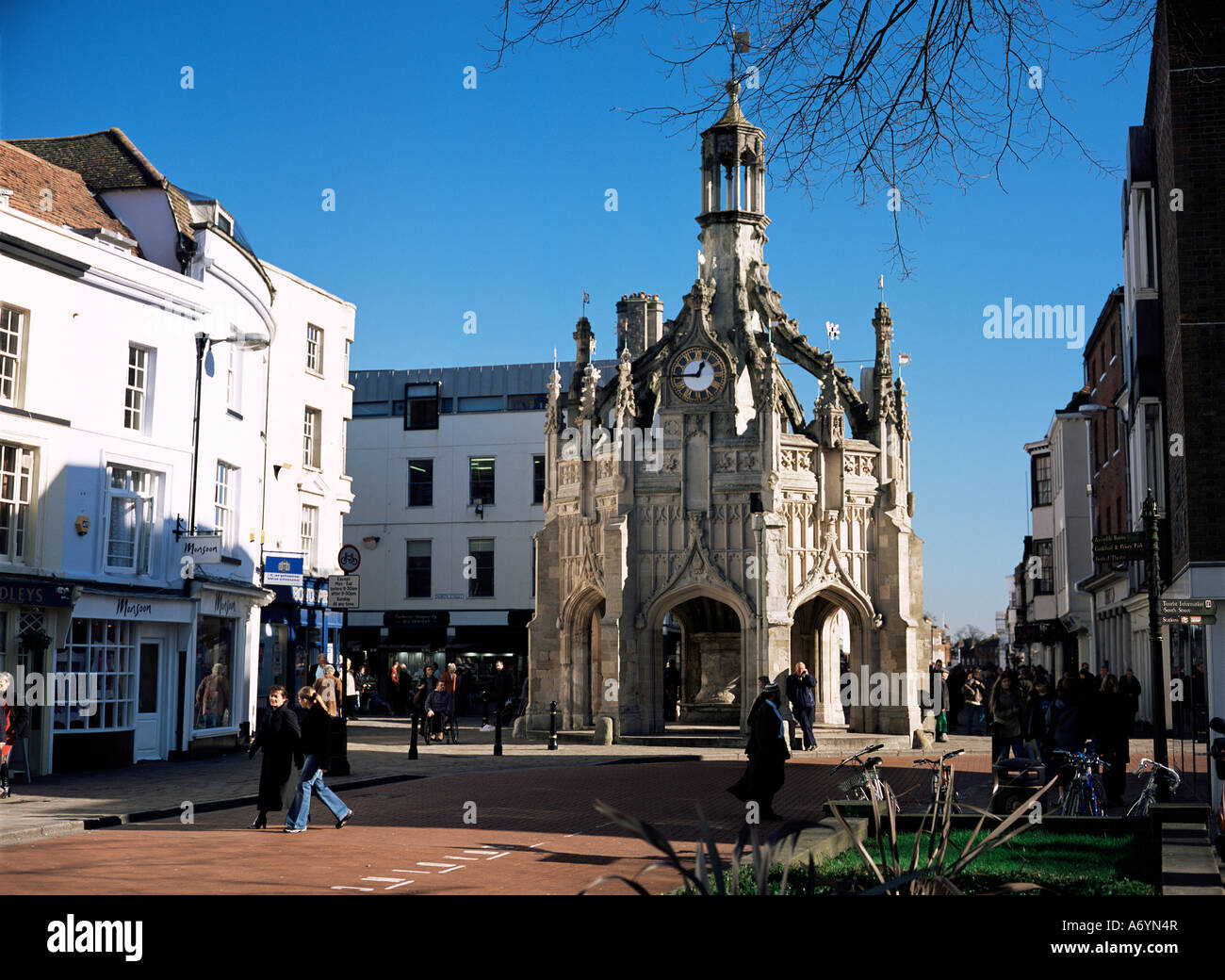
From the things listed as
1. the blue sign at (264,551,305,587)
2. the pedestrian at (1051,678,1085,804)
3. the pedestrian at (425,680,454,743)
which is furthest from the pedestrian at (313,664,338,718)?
the pedestrian at (1051,678,1085,804)

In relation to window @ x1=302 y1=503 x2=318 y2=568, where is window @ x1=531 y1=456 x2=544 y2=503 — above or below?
above

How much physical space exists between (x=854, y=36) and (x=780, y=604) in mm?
23760

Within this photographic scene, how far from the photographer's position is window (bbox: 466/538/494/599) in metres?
49.2

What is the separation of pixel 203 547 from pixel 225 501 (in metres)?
3.46

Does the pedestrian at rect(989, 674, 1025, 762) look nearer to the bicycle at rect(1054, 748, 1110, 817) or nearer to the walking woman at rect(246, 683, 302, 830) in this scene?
the bicycle at rect(1054, 748, 1110, 817)

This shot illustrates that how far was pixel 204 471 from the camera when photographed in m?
25.7

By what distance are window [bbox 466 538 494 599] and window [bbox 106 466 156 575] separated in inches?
998

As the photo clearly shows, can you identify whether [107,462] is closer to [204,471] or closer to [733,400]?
[204,471]

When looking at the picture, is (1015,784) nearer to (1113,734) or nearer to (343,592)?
(1113,734)

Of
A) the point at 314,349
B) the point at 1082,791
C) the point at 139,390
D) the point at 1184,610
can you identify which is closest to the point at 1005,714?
the point at 1184,610

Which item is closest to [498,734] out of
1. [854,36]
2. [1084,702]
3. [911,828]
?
[1084,702]

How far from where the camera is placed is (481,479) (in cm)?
4994

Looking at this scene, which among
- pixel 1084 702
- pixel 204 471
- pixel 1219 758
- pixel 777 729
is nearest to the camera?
pixel 1219 758
